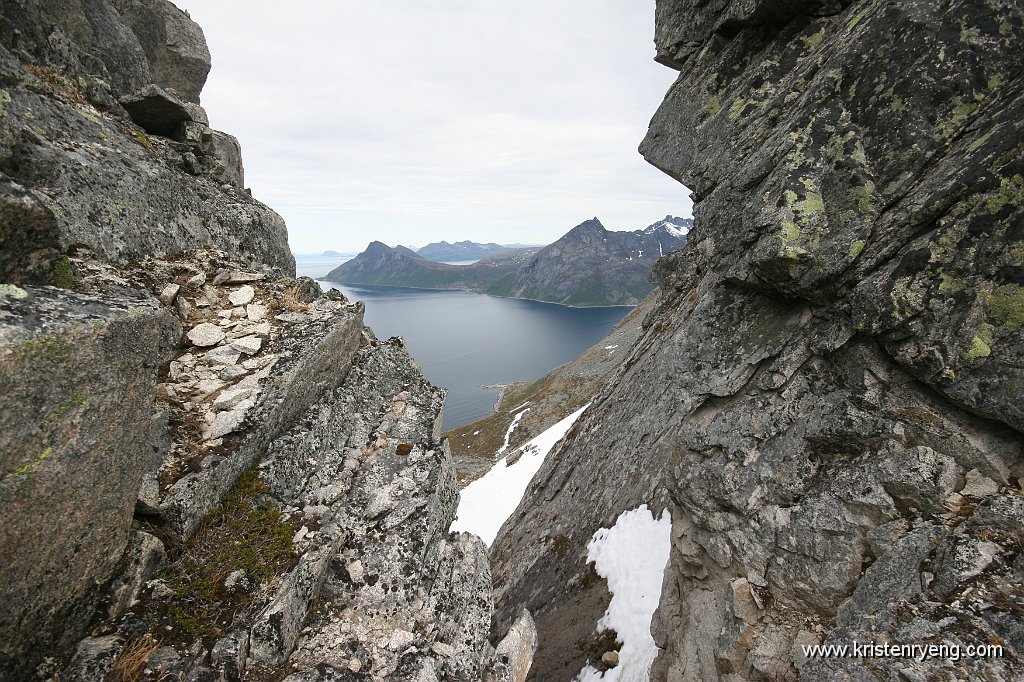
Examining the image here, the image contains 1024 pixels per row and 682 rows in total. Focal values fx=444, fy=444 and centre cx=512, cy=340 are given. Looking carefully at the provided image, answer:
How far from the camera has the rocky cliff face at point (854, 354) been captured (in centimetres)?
669

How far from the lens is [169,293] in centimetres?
948

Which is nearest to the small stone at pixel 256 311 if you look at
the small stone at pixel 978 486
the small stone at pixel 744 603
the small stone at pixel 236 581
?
the small stone at pixel 236 581

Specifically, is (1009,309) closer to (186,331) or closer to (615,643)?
(615,643)

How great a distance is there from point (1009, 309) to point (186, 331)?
48.3 ft

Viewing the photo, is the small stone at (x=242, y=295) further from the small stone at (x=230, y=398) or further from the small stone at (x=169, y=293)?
the small stone at (x=230, y=398)

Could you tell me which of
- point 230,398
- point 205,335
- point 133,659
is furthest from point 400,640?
point 205,335

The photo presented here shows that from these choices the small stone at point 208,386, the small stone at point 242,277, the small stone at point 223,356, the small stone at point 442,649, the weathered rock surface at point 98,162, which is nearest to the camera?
the weathered rock surface at point 98,162

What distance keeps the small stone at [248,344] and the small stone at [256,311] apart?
2.33 ft

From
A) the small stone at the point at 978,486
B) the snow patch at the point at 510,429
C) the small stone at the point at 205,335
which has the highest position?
the small stone at the point at 205,335

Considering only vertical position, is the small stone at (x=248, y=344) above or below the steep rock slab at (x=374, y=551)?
above

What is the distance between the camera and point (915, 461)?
7.36 meters

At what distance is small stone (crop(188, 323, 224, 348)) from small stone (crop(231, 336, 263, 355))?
0.33m

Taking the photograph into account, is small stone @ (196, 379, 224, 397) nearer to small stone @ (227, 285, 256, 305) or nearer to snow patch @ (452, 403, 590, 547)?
small stone @ (227, 285, 256, 305)

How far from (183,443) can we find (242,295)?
4.23 m
